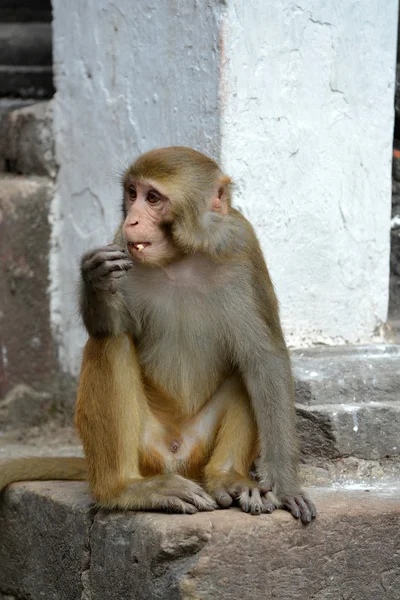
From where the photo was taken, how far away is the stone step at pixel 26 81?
22.1 feet

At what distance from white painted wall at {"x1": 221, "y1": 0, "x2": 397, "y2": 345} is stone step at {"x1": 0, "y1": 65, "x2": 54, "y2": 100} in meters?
1.82

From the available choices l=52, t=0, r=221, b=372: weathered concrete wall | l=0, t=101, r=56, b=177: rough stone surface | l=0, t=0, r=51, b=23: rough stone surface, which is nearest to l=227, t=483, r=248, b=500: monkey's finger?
l=52, t=0, r=221, b=372: weathered concrete wall

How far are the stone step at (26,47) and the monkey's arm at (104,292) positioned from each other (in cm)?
278

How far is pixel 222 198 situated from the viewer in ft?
14.6

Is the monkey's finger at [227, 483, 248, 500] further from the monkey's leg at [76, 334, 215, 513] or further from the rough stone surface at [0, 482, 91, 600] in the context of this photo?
the rough stone surface at [0, 482, 91, 600]

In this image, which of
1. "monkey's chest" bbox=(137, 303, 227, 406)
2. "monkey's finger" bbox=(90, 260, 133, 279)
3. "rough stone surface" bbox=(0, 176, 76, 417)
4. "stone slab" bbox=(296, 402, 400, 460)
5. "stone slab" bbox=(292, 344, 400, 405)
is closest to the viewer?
"monkey's finger" bbox=(90, 260, 133, 279)

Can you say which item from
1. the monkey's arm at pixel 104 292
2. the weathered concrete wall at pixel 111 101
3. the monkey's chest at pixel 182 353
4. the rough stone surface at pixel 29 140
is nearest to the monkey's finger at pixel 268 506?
the monkey's chest at pixel 182 353

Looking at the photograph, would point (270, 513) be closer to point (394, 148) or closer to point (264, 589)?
point (264, 589)

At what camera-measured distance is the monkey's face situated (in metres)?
4.17

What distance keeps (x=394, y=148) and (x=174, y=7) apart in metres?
1.80

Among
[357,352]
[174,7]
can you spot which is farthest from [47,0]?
[357,352]

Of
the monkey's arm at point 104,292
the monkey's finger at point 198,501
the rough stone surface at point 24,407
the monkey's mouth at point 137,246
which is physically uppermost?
the monkey's mouth at point 137,246

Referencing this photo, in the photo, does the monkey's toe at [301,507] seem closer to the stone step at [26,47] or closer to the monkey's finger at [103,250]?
the monkey's finger at [103,250]

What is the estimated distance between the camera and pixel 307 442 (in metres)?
5.04
